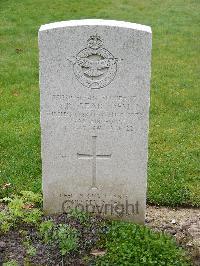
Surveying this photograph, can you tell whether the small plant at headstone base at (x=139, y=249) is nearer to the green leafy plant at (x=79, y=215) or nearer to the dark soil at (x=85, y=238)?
the dark soil at (x=85, y=238)

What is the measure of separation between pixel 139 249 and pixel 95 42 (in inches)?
76.3

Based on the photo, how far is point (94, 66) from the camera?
547 centimetres

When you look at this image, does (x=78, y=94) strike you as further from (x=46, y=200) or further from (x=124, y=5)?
(x=124, y=5)

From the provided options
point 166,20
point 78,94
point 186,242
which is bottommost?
point 186,242

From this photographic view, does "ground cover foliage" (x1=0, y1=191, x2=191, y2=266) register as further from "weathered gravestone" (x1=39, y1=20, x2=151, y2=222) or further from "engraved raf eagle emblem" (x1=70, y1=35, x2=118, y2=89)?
"engraved raf eagle emblem" (x1=70, y1=35, x2=118, y2=89)

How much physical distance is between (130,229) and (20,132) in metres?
3.26

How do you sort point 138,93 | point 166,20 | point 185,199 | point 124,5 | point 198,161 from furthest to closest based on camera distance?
1. point 124,5
2. point 166,20
3. point 198,161
4. point 185,199
5. point 138,93

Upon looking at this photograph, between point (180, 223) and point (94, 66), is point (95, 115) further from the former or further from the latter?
point (180, 223)

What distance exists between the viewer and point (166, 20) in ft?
51.7

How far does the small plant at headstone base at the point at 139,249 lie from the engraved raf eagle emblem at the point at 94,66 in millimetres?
1450

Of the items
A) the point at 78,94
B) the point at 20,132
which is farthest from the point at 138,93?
the point at 20,132

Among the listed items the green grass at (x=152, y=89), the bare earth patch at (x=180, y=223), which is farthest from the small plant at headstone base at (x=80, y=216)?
the green grass at (x=152, y=89)

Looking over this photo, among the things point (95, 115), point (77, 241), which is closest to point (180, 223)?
point (77, 241)

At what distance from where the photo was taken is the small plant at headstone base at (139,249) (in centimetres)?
521
